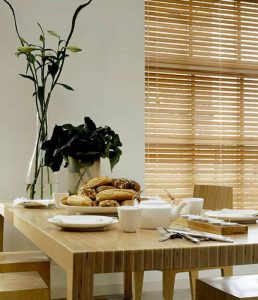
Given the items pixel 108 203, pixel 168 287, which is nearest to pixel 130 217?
pixel 108 203

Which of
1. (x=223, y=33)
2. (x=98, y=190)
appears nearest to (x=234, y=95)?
(x=223, y=33)

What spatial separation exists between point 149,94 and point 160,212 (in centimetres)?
221

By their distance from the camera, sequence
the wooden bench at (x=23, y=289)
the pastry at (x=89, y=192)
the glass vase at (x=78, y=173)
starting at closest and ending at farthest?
1. the wooden bench at (x=23, y=289)
2. the pastry at (x=89, y=192)
3. the glass vase at (x=78, y=173)

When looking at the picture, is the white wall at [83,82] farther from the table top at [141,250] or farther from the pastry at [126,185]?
the table top at [141,250]

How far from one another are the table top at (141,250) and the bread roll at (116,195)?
1.29ft

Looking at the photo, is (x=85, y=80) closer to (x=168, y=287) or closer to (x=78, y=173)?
(x=78, y=173)

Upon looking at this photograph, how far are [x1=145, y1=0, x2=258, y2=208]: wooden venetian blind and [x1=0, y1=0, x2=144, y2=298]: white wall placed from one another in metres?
0.15

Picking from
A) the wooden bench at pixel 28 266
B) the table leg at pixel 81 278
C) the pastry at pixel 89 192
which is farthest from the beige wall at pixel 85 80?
the table leg at pixel 81 278

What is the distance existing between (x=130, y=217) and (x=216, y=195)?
5.31ft

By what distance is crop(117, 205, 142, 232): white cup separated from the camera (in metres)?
1.39

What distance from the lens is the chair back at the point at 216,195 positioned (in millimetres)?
2850

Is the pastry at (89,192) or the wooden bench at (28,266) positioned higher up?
the pastry at (89,192)

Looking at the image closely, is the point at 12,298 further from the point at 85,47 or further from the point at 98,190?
the point at 85,47

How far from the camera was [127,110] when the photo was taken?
3.47 meters
